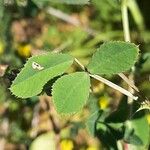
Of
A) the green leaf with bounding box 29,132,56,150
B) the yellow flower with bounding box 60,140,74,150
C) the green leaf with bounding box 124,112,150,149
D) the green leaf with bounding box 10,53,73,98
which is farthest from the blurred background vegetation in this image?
the green leaf with bounding box 10,53,73,98

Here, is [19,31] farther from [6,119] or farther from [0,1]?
[0,1]

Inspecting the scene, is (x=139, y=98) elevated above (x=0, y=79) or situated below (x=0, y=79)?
above

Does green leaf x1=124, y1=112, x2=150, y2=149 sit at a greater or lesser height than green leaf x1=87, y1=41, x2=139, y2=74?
lesser

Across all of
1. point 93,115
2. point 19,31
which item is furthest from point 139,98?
point 19,31

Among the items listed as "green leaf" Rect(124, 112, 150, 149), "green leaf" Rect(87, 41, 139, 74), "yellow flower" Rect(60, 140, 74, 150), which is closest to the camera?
"green leaf" Rect(87, 41, 139, 74)

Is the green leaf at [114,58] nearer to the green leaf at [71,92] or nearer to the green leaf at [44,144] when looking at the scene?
the green leaf at [71,92]

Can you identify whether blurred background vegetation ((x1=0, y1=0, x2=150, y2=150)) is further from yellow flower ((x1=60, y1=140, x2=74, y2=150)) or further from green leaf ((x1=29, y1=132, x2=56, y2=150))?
green leaf ((x1=29, y1=132, x2=56, y2=150))

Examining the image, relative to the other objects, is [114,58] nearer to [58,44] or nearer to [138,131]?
[138,131]
